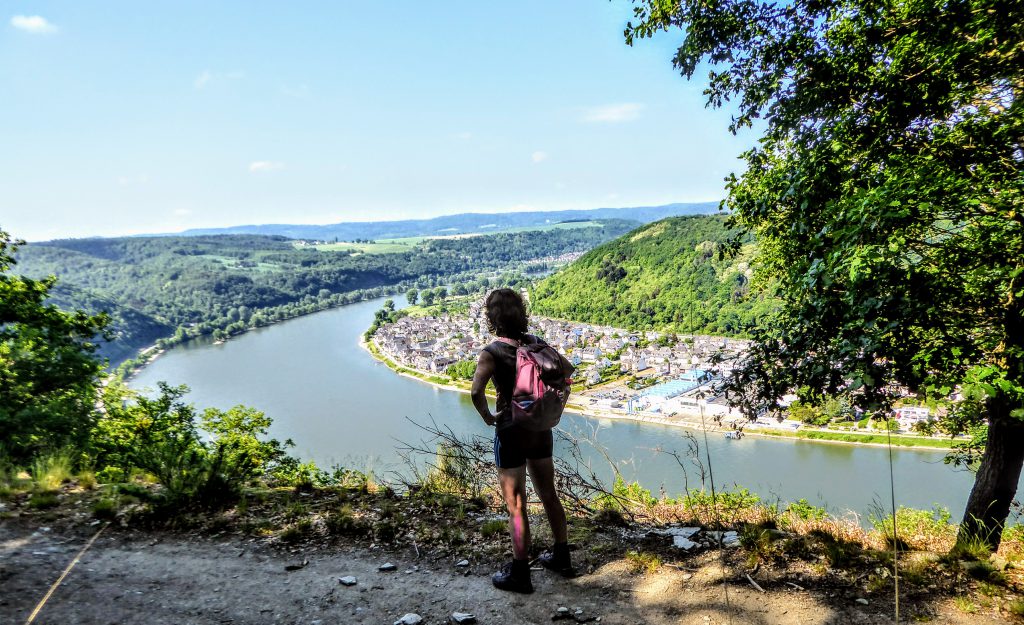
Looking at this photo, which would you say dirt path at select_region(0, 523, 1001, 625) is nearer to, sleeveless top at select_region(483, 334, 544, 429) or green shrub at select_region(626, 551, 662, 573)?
green shrub at select_region(626, 551, 662, 573)

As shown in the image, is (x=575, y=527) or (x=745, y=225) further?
(x=745, y=225)

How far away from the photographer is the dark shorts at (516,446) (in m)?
2.03

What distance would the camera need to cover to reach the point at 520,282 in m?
87.1

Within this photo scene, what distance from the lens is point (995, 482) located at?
245 centimetres

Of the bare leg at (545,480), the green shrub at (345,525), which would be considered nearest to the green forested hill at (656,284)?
the green shrub at (345,525)

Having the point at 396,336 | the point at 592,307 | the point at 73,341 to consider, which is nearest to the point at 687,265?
the point at 592,307

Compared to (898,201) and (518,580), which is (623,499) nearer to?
(518,580)

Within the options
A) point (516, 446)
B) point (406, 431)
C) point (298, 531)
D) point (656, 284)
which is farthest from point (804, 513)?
point (656, 284)

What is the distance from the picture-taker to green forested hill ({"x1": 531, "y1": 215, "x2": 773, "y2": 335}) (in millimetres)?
48875

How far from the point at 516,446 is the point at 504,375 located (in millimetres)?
275

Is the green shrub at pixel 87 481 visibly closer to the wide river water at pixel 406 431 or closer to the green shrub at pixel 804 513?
the wide river water at pixel 406 431

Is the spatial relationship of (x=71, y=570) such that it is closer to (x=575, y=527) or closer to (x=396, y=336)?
(x=575, y=527)

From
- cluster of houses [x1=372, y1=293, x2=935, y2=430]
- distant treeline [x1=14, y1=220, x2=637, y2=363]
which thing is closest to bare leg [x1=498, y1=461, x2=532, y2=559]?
cluster of houses [x1=372, y1=293, x2=935, y2=430]

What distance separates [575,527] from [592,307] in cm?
6151
